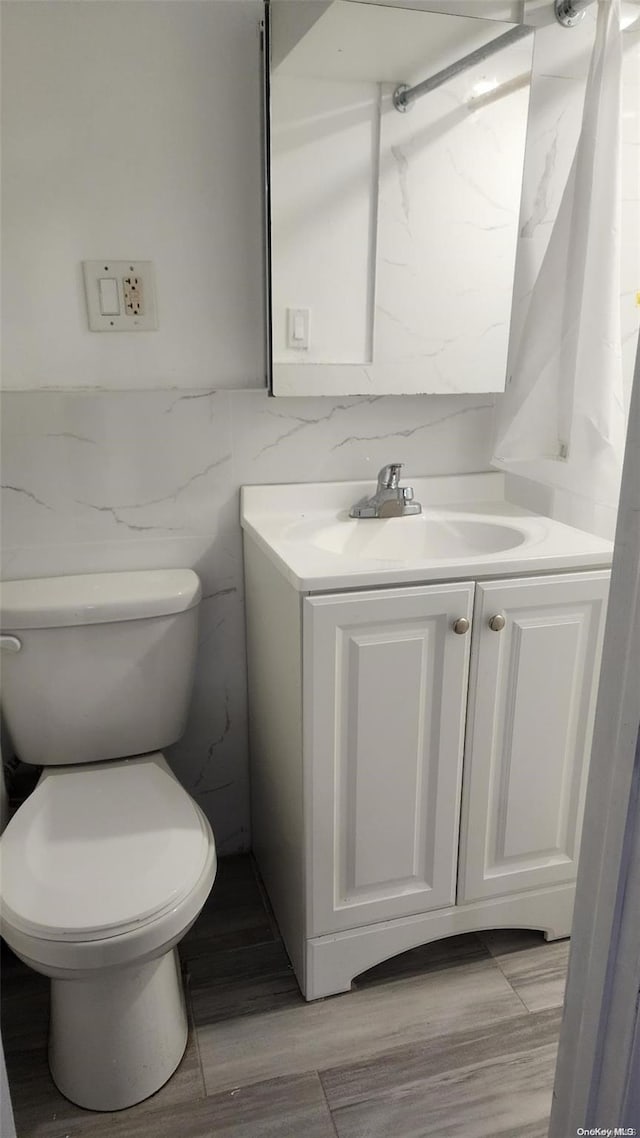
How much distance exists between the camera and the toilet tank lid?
4.89 ft

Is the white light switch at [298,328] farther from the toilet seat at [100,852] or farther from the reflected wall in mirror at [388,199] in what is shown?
the toilet seat at [100,852]

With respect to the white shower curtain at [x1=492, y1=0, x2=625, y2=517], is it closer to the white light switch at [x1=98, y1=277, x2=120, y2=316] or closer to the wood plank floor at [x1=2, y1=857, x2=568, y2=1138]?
the white light switch at [x1=98, y1=277, x2=120, y2=316]

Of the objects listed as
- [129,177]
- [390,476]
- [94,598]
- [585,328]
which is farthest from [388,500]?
[129,177]

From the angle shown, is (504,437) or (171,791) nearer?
(171,791)

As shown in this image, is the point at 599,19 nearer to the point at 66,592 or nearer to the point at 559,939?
the point at 66,592

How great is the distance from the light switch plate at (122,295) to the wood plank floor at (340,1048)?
1.30m

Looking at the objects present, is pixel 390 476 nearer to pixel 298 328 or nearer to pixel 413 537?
pixel 413 537

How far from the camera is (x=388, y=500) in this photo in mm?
1726

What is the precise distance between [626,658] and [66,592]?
1.15 metres

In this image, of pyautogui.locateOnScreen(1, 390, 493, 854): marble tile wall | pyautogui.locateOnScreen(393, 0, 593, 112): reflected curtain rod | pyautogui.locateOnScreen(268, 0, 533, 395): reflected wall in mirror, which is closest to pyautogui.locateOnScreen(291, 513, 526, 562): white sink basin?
pyautogui.locateOnScreen(1, 390, 493, 854): marble tile wall

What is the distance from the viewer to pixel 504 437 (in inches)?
66.3

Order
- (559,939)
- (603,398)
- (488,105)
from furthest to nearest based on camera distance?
1. (559,939)
2. (488,105)
3. (603,398)

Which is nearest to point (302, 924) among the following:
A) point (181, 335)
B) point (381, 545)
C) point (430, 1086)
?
point (430, 1086)

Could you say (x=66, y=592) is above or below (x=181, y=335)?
below
